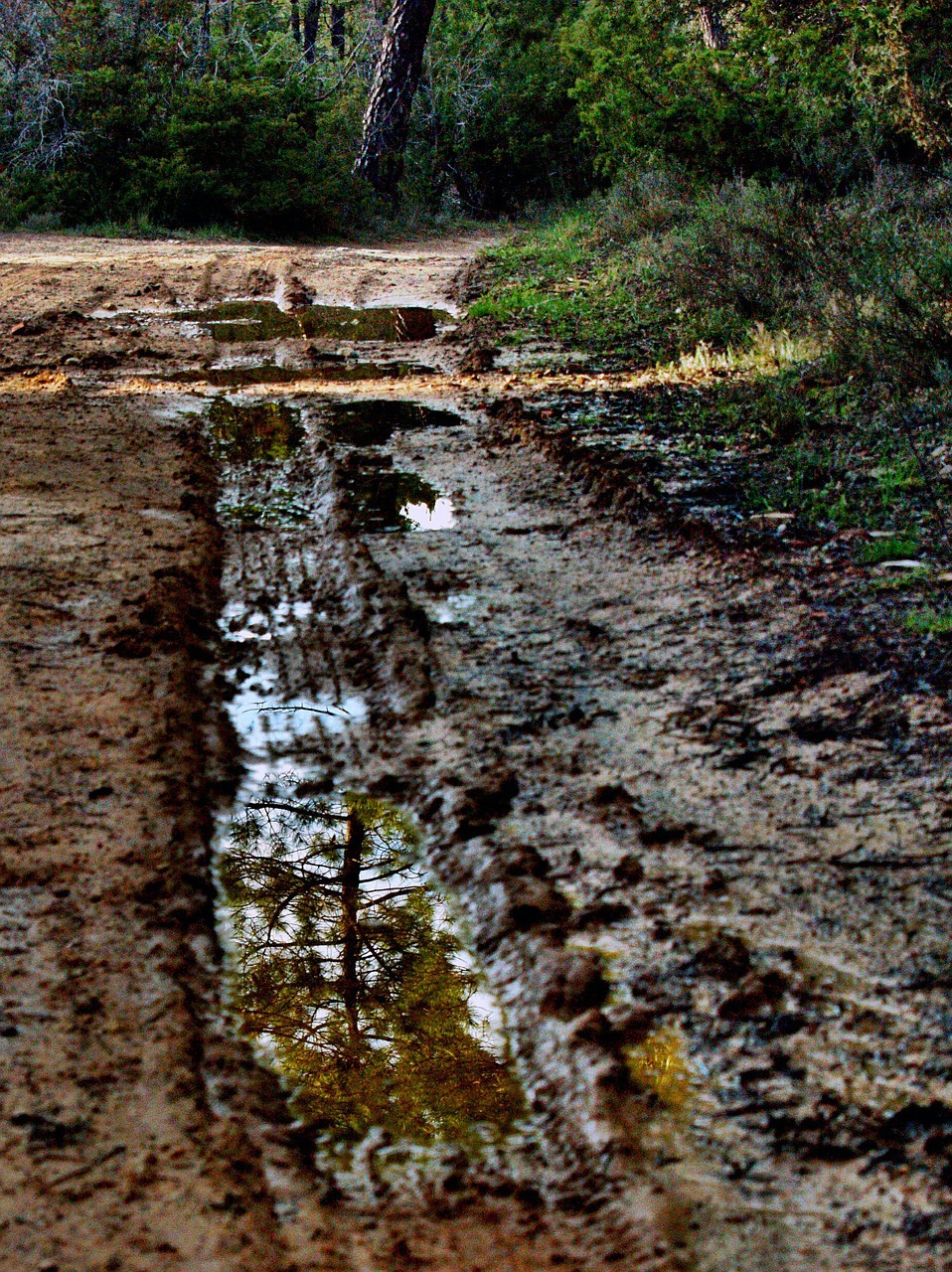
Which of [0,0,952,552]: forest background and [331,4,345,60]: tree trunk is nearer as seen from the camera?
[0,0,952,552]: forest background

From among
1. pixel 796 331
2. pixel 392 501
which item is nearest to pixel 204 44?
pixel 796 331

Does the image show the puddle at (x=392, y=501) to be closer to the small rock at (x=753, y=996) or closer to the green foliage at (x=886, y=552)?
the green foliage at (x=886, y=552)

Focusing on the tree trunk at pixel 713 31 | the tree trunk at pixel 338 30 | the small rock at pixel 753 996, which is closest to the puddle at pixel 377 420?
the small rock at pixel 753 996

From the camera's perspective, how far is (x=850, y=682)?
153 inches

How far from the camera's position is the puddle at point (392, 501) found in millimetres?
5539

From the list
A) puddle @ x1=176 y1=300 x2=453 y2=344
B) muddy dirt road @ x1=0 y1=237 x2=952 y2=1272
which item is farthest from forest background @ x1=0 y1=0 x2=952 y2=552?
muddy dirt road @ x1=0 y1=237 x2=952 y2=1272

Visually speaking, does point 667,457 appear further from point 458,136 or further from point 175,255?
point 458,136

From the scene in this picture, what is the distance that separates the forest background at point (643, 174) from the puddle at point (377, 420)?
136 centimetres

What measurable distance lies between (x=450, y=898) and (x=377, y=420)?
4.42 m

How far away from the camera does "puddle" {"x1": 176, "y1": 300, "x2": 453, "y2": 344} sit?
9.46 metres

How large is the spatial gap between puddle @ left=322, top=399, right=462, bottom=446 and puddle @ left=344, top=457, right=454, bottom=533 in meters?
0.48

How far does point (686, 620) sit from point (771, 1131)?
2.35 meters

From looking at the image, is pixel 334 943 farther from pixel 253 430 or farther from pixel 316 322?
pixel 316 322

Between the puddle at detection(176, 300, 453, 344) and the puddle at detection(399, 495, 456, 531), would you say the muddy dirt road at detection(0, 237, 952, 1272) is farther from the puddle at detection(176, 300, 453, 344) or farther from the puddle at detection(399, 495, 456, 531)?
the puddle at detection(176, 300, 453, 344)
